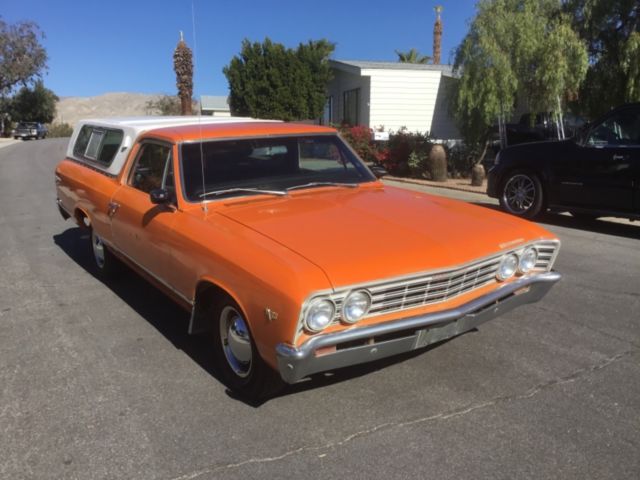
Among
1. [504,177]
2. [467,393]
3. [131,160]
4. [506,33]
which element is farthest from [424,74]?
[467,393]

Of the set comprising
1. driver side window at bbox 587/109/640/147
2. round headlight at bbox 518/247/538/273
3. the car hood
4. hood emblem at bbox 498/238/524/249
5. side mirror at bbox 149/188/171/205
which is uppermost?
driver side window at bbox 587/109/640/147

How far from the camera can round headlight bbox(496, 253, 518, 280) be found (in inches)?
137

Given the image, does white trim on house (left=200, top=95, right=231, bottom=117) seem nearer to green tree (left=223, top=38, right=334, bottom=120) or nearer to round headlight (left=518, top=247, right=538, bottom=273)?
green tree (left=223, top=38, right=334, bottom=120)

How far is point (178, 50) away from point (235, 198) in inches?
916

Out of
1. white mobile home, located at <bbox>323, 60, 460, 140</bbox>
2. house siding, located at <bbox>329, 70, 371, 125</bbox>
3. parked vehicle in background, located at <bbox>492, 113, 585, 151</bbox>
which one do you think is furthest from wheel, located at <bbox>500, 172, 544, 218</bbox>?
house siding, located at <bbox>329, 70, 371, 125</bbox>

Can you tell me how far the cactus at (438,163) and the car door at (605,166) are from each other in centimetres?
611

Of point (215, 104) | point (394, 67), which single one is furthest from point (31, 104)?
point (394, 67)

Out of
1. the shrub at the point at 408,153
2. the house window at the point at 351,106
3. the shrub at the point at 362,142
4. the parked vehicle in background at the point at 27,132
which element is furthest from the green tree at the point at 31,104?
the shrub at the point at 408,153

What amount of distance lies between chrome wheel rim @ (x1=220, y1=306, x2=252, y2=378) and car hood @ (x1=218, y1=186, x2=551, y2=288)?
0.53 metres

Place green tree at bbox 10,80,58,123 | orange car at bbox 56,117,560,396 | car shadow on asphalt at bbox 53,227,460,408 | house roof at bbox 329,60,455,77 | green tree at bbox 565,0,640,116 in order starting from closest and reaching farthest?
1. orange car at bbox 56,117,560,396
2. car shadow on asphalt at bbox 53,227,460,408
3. green tree at bbox 565,0,640,116
4. house roof at bbox 329,60,455,77
5. green tree at bbox 10,80,58,123

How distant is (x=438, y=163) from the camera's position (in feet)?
47.6

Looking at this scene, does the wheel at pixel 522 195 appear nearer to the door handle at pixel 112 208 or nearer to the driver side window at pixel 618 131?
the driver side window at pixel 618 131

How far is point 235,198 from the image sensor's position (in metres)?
4.02

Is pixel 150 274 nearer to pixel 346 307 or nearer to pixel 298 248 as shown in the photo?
pixel 298 248
